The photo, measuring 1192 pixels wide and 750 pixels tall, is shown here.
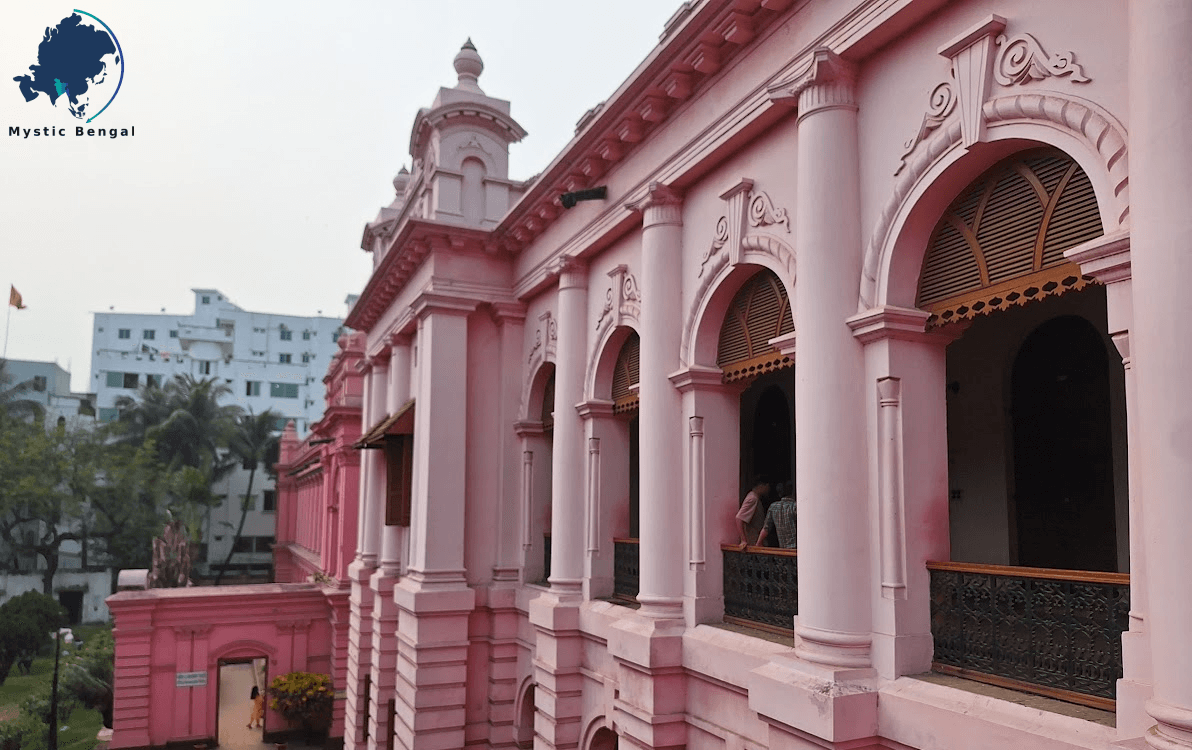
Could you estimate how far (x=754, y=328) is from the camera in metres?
7.59

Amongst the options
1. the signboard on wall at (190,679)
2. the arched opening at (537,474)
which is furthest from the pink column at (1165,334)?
the signboard on wall at (190,679)

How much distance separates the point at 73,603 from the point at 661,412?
41638 millimetres

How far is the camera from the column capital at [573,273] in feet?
Result: 34.5

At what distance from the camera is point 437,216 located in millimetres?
12445

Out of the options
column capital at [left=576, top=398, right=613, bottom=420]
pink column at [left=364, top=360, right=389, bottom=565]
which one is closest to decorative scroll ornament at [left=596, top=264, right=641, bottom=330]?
column capital at [left=576, top=398, right=613, bottom=420]

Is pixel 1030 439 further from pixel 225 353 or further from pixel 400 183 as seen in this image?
pixel 225 353

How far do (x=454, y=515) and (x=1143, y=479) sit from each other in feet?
30.2

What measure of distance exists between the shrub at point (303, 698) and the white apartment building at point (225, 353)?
35483 millimetres

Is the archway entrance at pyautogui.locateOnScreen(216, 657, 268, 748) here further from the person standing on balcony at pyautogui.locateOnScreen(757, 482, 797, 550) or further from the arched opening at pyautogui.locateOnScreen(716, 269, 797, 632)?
the person standing on balcony at pyautogui.locateOnScreen(757, 482, 797, 550)

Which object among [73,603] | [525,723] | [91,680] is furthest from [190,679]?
[73,603]

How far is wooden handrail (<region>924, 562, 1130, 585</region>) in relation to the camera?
4.34 m

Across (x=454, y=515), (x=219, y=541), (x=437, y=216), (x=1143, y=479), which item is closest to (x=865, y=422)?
(x=1143, y=479)

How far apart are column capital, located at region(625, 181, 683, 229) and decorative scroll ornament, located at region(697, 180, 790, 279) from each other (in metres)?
0.71

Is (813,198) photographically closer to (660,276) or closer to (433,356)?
(660,276)
